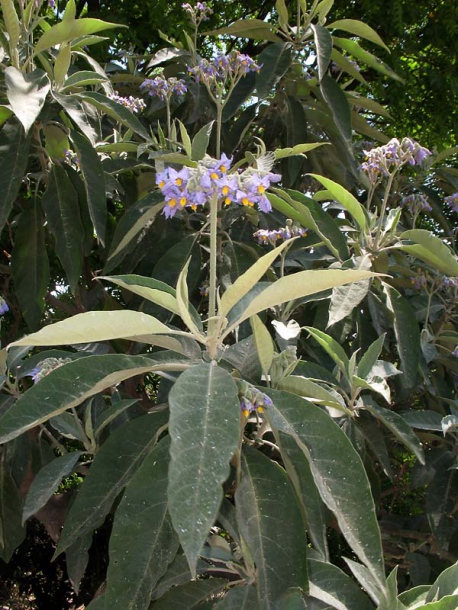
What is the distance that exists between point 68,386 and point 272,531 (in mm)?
402

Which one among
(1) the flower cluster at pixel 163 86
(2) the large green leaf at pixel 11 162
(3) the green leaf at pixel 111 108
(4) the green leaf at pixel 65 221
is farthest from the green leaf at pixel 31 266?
(1) the flower cluster at pixel 163 86

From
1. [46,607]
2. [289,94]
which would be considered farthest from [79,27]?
[46,607]

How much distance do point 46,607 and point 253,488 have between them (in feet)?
11.6

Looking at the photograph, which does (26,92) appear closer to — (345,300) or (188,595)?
(345,300)

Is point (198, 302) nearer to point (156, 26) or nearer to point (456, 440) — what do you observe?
point (456, 440)

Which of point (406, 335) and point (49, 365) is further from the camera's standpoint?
point (406, 335)

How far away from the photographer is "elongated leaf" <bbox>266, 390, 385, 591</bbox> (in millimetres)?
1115

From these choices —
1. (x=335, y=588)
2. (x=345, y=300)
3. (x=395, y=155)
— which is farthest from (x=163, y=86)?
(x=335, y=588)

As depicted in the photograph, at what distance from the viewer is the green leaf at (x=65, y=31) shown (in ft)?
6.38

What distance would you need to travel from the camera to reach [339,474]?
1154 millimetres

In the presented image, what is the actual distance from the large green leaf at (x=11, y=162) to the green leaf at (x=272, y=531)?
1.01 meters

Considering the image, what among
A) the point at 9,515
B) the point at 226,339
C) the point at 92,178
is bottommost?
the point at 9,515

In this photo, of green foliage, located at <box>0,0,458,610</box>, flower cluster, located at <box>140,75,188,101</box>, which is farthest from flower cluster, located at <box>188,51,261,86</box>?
flower cluster, located at <box>140,75,188,101</box>

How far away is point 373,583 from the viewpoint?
1288 millimetres
